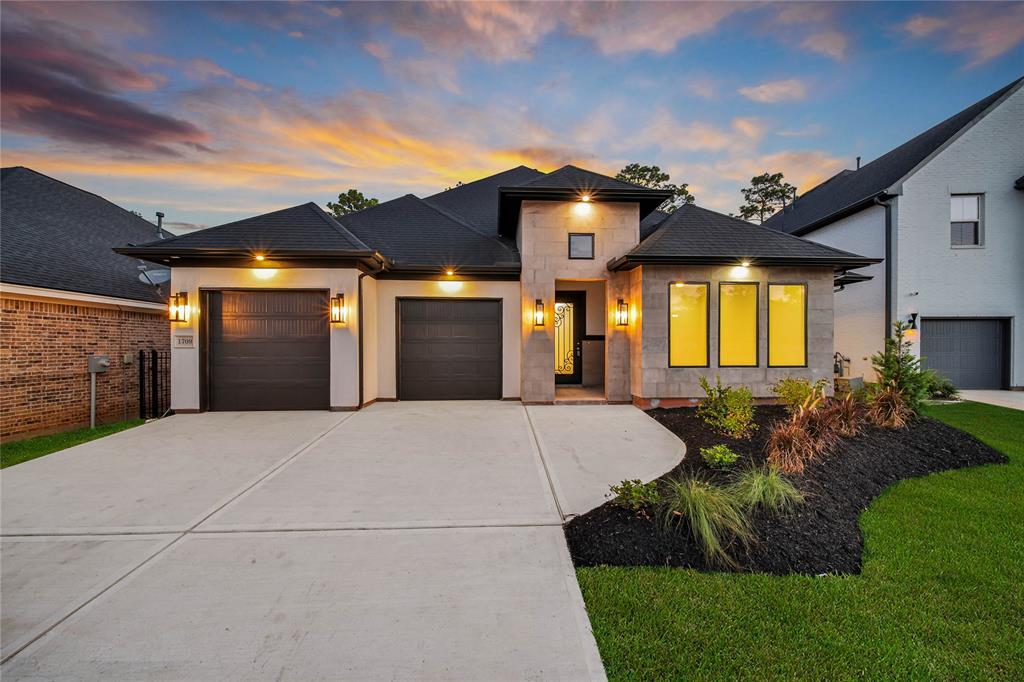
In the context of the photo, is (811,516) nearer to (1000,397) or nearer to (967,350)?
(1000,397)

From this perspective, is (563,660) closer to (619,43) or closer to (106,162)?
(619,43)

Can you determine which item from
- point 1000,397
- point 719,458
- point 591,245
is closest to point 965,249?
point 1000,397

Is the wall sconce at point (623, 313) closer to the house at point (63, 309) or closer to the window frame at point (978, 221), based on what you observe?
the window frame at point (978, 221)

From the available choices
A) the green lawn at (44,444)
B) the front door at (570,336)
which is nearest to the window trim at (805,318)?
the front door at (570,336)

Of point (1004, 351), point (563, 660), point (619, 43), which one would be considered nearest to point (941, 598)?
point (563, 660)

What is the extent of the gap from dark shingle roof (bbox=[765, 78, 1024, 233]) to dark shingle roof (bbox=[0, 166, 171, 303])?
1914 cm

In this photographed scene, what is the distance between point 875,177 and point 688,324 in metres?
10.4

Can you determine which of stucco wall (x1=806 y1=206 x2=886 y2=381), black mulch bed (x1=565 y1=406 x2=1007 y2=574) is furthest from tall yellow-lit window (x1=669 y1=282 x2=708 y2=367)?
stucco wall (x1=806 y1=206 x2=886 y2=381)

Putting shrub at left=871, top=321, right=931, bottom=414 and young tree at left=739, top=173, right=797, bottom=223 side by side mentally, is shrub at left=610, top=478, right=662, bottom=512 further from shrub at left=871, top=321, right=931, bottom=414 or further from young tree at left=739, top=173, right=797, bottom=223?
young tree at left=739, top=173, right=797, bottom=223

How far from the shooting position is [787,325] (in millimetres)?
8172

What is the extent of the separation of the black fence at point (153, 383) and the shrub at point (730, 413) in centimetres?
1051

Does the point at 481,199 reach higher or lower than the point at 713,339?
higher

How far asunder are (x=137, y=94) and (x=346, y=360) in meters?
7.23

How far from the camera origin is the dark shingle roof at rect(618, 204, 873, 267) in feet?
25.5
